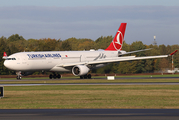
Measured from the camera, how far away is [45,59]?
62219 millimetres

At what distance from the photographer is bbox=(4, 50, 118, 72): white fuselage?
2366 inches

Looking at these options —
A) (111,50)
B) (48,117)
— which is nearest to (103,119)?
(48,117)

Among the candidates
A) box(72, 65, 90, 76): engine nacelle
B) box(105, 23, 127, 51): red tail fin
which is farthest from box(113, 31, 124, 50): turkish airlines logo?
box(72, 65, 90, 76): engine nacelle

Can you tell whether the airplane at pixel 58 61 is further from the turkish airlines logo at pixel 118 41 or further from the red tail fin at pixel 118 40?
the turkish airlines logo at pixel 118 41

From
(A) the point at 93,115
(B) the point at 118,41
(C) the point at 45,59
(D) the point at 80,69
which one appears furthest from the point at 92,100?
(B) the point at 118,41

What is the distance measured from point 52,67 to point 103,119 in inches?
1837

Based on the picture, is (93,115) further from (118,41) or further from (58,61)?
(118,41)

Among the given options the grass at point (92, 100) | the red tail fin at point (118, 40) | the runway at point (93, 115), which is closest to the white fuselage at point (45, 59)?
the red tail fin at point (118, 40)

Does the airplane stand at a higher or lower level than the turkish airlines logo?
lower

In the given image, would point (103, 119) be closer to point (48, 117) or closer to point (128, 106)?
point (48, 117)

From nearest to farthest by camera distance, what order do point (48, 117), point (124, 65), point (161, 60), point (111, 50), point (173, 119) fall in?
point (173, 119) < point (48, 117) < point (111, 50) < point (124, 65) < point (161, 60)

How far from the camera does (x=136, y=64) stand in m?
120

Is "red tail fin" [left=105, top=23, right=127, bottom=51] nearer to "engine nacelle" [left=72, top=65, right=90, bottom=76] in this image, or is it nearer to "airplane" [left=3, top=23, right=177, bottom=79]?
"airplane" [left=3, top=23, right=177, bottom=79]

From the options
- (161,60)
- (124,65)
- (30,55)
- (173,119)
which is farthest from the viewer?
(161,60)
